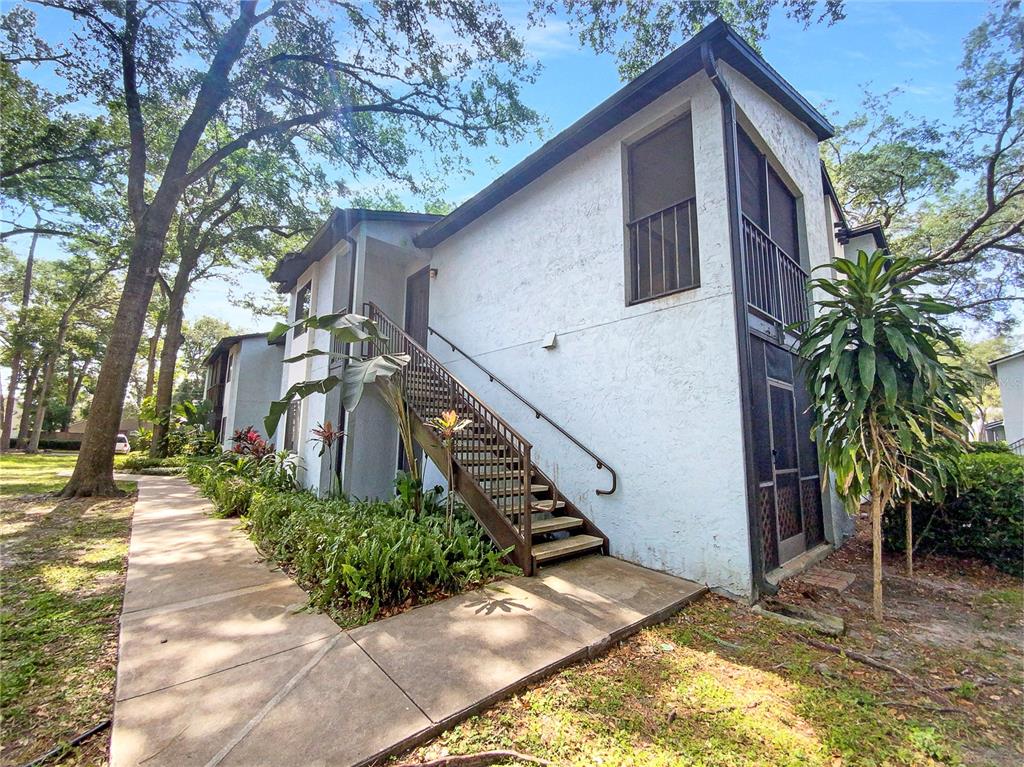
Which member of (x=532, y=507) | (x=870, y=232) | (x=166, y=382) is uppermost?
(x=870, y=232)

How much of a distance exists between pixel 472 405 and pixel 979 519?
655 cm

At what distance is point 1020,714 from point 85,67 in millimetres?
16267

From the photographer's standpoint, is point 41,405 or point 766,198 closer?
point 766,198

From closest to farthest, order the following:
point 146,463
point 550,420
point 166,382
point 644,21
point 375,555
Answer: point 375,555 → point 550,420 → point 644,21 → point 146,463 → point 166,382

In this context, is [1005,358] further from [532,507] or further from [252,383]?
[252,383]

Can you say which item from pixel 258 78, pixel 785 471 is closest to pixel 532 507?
pixel 785 471

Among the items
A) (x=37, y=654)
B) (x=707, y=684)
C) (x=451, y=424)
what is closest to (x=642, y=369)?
(x=451, y=424)

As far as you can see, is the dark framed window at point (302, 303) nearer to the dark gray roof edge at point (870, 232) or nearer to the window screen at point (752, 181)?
the window screen at point (752, 181)

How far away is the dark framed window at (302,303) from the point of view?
428 inches

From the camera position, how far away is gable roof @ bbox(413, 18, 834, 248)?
14.7 ft

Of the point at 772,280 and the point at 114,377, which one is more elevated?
the point at 772,280

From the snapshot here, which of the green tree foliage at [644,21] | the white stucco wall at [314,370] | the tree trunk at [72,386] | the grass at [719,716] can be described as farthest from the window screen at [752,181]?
the tree trunk at [72,386]

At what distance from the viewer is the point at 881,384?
3.80 metres

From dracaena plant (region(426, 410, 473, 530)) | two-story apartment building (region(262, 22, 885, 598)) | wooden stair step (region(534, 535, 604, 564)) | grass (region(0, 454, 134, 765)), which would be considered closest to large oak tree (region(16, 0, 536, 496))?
grass (region(0, 454, 134, 765))
